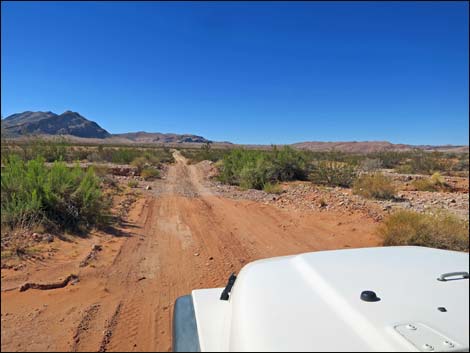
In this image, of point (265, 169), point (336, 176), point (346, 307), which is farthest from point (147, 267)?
point (336, 176)

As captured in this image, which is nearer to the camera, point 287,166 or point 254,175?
point 254,175

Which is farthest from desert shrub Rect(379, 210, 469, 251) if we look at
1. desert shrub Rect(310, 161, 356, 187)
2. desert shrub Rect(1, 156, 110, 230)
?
desert shrub Rect(310, 161, 356, 187)

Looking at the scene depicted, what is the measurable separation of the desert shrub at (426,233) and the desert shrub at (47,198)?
18.2ft

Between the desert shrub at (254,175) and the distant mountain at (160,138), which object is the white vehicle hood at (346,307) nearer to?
the desert shrub at (254,175)

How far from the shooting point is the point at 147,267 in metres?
4.76

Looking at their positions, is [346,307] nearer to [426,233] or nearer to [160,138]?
[426,233]

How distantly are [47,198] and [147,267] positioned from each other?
7.69ft

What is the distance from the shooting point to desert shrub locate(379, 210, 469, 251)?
630 centimetres

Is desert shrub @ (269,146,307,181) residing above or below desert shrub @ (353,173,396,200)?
above

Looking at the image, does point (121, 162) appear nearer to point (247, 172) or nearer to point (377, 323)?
point (247, 172)

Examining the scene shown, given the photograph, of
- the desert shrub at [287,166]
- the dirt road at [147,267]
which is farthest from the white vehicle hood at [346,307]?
the desert shrub at [287,166]

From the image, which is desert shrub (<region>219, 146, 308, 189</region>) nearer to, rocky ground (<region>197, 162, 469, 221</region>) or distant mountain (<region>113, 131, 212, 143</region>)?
rocky ground (<region>197, 162, 469, 221</region>)

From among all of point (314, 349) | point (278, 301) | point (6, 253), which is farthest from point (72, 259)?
point (314, 349)

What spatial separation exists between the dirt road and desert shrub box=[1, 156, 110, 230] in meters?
0.60
